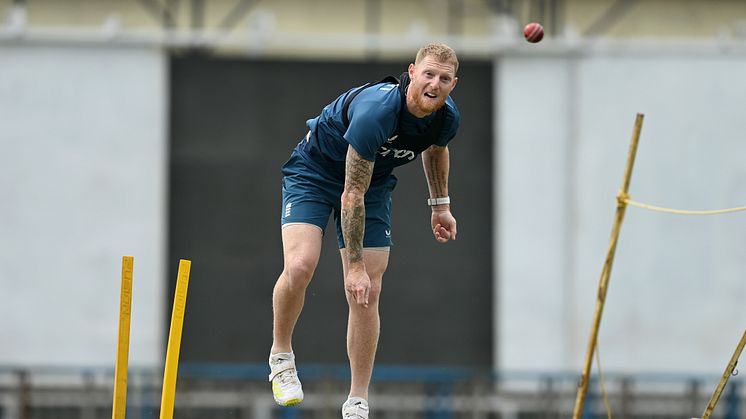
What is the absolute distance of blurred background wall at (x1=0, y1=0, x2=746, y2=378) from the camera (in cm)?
1802

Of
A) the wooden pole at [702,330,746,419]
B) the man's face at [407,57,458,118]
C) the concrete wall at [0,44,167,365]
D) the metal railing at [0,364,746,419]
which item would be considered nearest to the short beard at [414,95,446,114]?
the man's face at [407,57,458,118]

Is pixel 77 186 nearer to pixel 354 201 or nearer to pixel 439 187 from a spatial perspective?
pixel 439 187

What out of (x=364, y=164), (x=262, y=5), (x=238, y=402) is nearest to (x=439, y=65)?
(x=364, y=164)

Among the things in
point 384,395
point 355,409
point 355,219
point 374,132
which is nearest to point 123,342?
point 355,219

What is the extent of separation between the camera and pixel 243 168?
1831cm

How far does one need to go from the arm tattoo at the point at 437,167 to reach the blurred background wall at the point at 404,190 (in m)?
9.38

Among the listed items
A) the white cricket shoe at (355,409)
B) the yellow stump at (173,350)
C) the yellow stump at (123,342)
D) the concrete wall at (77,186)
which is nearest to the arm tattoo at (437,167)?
the white cricket shoe at (355,409)

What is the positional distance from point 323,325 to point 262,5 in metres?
4.43

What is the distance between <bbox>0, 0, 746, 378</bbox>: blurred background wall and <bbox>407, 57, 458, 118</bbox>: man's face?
10356mm

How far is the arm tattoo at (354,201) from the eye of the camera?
778cm

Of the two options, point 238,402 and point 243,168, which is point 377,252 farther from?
point 243,168

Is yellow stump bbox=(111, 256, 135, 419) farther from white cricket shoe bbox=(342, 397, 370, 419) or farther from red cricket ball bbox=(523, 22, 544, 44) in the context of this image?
red cricket ball bbox=(523, 22, 544, 44)

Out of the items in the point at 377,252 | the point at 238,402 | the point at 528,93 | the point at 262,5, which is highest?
the point at 262,5

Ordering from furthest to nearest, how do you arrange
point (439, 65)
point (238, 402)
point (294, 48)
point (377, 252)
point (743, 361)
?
point (294, 48) < point (743, 361) < point (238, 402) < point (377, 252) < point (439, 65)
